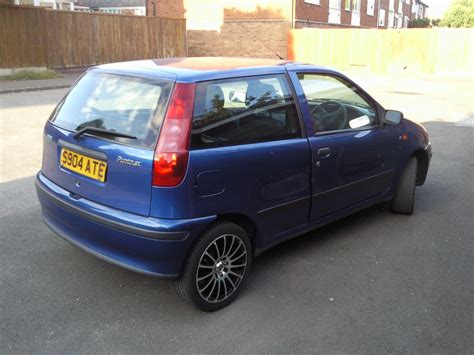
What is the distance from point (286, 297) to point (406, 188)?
7.34ft

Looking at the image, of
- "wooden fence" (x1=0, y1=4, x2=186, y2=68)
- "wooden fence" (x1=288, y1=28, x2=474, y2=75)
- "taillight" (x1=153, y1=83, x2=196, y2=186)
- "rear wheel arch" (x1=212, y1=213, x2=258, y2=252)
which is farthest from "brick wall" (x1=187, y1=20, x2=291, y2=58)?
"taillight" (x1=153, y1=83, x2=196, y2=186)

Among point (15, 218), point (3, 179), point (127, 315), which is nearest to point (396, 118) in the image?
point (127, 315)

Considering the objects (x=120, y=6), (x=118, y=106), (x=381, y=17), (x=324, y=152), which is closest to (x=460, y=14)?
(x=381, y=17)

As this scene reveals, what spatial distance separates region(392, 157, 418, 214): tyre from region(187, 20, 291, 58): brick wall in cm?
2273

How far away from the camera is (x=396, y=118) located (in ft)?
15.6

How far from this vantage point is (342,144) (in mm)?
4176

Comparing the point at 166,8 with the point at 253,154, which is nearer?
the point at 253,154

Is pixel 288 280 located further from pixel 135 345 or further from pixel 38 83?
pixel 38 83

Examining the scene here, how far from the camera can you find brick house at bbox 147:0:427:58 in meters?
27.2

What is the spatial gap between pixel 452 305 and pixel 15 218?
401cm

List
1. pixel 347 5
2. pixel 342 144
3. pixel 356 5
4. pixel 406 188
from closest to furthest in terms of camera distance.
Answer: pixel 342 144 < pixel 406 188 < pixel 347 5 < pixel 356 5

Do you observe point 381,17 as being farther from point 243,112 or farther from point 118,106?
point 118,106

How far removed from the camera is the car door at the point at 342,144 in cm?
398

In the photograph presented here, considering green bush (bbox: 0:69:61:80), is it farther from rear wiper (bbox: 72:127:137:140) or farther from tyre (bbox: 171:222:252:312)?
tyre (bbox: 171:222:252:312)
